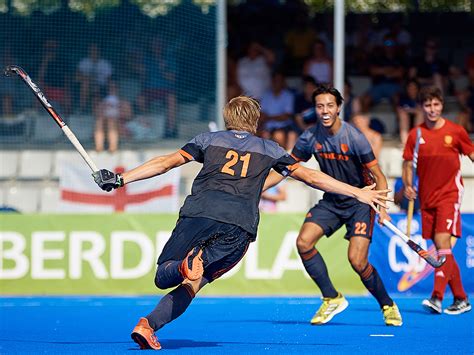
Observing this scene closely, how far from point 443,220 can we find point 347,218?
1.47 metres

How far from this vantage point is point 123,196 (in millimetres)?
14703

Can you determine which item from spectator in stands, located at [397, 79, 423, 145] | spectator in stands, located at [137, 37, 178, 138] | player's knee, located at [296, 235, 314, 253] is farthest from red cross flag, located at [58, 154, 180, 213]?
player's knee, located at [296, 235, 314, 253]

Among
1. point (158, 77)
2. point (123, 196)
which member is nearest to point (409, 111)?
point (158, 77)

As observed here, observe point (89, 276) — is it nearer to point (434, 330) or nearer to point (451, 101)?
point (434, 330)

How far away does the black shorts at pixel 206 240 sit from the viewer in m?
7.45

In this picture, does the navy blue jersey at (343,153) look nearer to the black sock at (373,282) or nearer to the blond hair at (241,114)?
the black sock at (373,282)

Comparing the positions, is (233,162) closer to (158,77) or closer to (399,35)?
(158,77)

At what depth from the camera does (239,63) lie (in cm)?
1756

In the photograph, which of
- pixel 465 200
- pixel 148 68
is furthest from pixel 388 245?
pixel 148 68

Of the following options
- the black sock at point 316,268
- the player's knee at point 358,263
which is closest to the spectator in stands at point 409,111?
the black sock at point 316,268

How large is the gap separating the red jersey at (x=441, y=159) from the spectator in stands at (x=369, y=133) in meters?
Result: 3.46

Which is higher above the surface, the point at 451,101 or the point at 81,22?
the point at 81,22

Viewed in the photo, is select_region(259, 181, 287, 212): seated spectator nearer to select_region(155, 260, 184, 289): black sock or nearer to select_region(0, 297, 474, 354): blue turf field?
select_region(0, 297, 474, 354): blue turf field

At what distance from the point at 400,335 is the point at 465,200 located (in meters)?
5.87
